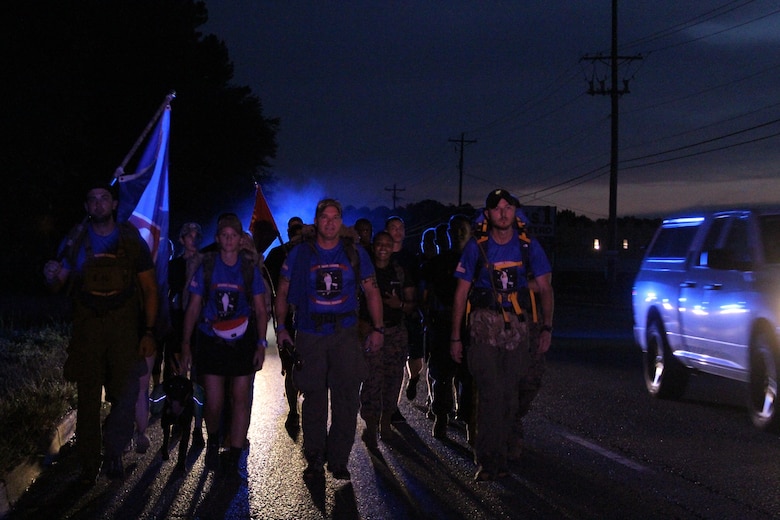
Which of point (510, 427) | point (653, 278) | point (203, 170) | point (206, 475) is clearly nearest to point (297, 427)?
point (206, 475)

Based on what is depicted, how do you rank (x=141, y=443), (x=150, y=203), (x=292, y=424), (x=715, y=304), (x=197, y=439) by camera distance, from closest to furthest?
(x=141, y=443) → (x=197, y=439) → (x=150, y=203) → (x=292, y=424) → (x=715, y=304)

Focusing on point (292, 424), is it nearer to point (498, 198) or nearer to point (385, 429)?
point (385, 429)

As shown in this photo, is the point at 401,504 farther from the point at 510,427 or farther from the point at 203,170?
the point at 203,170

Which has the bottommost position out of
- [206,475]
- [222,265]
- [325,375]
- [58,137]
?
[206,475]

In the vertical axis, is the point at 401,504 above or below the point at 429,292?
below

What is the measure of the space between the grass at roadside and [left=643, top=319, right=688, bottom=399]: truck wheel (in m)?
6.22

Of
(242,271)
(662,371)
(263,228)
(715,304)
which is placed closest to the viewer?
(242,271)

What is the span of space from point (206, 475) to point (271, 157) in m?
36.2

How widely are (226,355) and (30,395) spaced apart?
3.19m

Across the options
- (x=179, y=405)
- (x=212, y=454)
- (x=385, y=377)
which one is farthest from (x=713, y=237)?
(x=179, y=405)

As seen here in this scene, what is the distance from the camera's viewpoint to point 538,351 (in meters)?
7.73

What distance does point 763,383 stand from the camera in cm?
961

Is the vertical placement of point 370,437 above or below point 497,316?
below

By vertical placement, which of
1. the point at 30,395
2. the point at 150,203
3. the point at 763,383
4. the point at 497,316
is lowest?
the point at 30,395
